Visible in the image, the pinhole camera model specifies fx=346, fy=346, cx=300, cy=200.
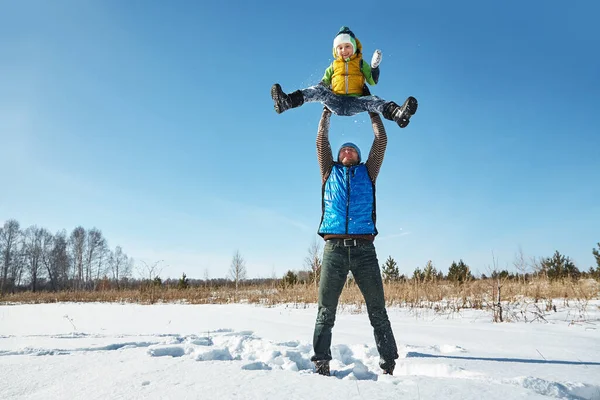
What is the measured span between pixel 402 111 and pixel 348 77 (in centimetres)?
70

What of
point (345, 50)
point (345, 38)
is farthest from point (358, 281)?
point (345, 38)

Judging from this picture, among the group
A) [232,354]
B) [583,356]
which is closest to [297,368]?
[232,354]

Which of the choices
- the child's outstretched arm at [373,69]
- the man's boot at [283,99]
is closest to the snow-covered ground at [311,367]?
the man's boot at [283,99]

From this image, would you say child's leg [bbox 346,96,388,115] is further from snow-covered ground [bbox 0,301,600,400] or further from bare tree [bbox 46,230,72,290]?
bare tree [bbox 46,230,72,290]

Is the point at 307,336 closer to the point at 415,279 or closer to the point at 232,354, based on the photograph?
the point at 232,354

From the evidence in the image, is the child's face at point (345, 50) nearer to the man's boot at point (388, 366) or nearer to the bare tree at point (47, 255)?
the man's boot at point (388, 366)

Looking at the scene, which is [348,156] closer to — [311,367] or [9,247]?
[311,367]

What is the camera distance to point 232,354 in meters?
3.05

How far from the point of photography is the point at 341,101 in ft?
9.67

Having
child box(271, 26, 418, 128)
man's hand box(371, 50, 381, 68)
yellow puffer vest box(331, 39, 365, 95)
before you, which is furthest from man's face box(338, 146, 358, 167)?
man's hand box(371, 50, 381, 68)

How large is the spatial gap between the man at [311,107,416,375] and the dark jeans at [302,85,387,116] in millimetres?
512

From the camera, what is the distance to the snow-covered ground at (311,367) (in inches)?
60.1

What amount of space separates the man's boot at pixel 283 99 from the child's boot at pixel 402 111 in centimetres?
74

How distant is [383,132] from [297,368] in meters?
1.96
